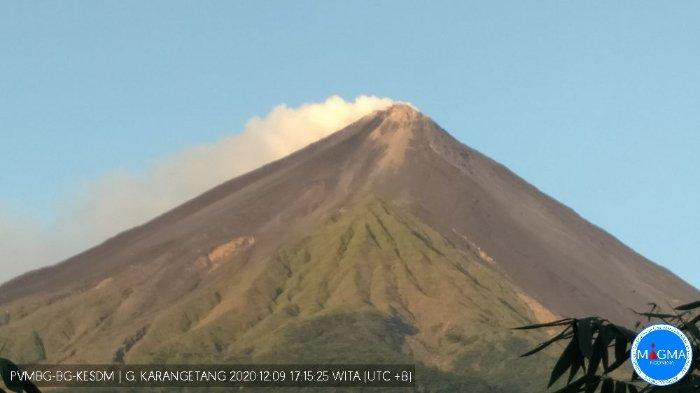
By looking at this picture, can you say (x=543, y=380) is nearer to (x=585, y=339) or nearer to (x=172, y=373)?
(x=172, y=373)

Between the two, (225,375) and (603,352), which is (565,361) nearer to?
(603,352)

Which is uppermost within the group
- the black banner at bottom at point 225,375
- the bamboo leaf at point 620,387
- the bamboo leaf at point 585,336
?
the black banner at bottom at point 225,375

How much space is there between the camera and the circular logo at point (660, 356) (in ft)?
22.1

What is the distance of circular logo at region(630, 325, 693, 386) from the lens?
672 cm

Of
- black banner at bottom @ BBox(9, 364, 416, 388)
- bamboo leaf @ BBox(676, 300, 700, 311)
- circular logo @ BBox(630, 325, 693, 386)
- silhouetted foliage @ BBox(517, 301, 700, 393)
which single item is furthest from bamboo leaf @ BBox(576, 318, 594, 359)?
black banner at bottom @ BBox(9, 364, 416, 388)

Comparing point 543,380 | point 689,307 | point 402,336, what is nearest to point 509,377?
point 543,380

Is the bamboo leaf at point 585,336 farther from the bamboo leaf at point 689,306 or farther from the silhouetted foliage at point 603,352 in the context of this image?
the bamboo leaf at point 689,306

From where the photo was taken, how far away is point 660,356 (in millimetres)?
6734

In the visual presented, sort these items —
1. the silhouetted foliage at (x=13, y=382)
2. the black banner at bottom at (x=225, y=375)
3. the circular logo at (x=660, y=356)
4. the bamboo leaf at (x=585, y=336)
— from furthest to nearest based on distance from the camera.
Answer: the black banner at bottom at (x=225, y=375) → the bamboo leaf at (x=585, y=336) → the circular logo at (x=660, y=356) → the silhouetted foliage at (x=13, y=382)

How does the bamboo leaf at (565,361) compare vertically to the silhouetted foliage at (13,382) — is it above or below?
below

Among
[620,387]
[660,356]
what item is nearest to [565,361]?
[620,387]

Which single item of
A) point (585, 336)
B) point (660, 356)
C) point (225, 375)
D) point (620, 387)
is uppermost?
point (225, 375)

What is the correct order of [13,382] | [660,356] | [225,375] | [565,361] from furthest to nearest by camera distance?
[225,375] < [565,361] < [660,356] < [13,382]

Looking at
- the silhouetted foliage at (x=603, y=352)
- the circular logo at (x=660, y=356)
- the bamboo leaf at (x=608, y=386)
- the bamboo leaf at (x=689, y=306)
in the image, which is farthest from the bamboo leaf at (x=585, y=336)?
the bamboo leaf at (x=689, y=306)
